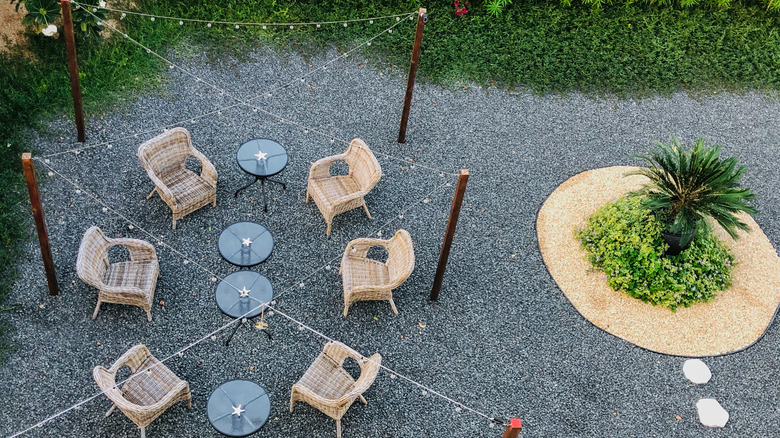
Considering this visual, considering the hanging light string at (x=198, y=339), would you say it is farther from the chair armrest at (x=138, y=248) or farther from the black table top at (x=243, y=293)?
the chair armrest at (x=138, y=248)

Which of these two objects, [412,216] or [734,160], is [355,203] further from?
[734,160]

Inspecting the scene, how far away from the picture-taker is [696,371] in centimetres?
922

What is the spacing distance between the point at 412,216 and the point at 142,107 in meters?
4.71

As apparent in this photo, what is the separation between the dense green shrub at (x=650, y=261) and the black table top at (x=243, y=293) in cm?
474

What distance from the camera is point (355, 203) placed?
33.1ft

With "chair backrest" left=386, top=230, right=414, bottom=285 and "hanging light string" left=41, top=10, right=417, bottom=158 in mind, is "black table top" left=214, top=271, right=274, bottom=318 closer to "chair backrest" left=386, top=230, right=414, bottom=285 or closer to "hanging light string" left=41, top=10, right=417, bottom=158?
"chair backrest" left=386, top=230, right=414, bottom=285

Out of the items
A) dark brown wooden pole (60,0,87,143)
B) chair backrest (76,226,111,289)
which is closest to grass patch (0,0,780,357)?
dark brown wooden pole (60,0,87,143)

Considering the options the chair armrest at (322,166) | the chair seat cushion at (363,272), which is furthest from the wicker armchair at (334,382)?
the chair armrest at (322,166)

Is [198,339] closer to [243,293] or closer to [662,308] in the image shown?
[243,293]

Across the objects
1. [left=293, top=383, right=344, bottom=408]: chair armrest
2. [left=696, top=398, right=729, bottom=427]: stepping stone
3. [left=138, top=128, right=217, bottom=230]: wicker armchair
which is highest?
[left=138, top=128, right=217, bottom=230]: wicker armchair

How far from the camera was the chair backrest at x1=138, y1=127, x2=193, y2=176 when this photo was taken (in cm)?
953

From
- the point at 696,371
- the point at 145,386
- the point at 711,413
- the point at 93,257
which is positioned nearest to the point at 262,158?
the point at 93,257

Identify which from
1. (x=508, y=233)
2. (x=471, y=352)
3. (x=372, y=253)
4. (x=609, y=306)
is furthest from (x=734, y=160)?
(x=372, y=253)

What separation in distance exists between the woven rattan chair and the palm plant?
259 inches
